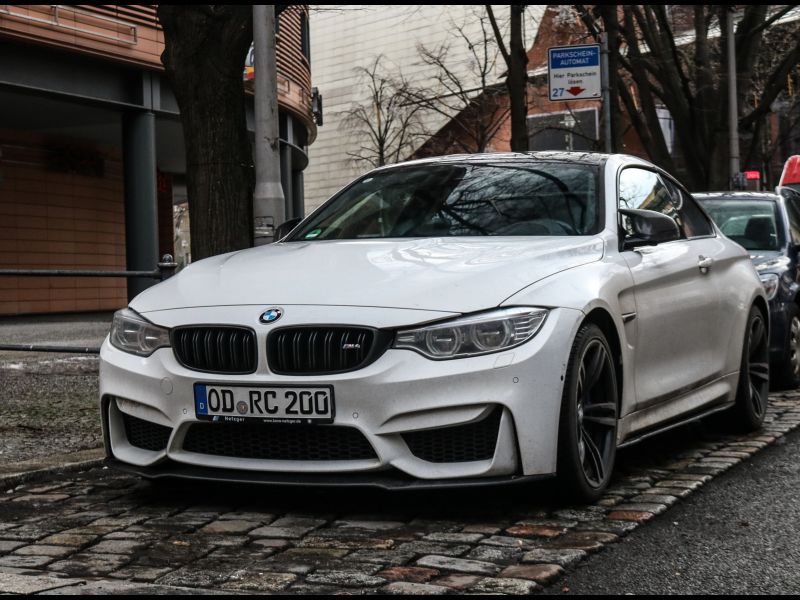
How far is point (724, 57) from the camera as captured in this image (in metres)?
25.7

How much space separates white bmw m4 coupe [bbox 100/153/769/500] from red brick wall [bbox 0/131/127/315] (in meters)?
18.5

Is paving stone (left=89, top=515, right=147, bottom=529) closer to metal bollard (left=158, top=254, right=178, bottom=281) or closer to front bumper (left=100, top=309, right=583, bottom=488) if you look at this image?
front bumper (left=100, top=309, right=583, bottom=488)

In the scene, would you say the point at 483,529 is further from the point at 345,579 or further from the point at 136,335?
the point at 136,335

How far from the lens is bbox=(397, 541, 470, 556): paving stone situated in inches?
168

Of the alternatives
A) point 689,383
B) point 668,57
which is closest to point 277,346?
point 689,383

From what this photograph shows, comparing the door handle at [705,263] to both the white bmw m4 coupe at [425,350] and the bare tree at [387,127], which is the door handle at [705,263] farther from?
the bare tree at [387,127]

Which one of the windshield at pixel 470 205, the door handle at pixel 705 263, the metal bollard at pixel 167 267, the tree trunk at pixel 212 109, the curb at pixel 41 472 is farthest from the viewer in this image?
the tree trunk at pixel 212 109

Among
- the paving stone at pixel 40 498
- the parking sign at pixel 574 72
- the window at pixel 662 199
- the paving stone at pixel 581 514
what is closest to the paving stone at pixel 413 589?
the paving stone at pixel 581 514

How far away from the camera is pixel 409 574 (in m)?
3.95

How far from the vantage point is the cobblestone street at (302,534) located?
12.8 feet

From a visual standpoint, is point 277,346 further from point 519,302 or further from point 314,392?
point 519,302

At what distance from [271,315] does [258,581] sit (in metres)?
1.24

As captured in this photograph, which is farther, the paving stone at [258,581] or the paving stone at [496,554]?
the paving stone at [496,554]

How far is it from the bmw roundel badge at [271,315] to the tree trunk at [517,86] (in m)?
14.3
